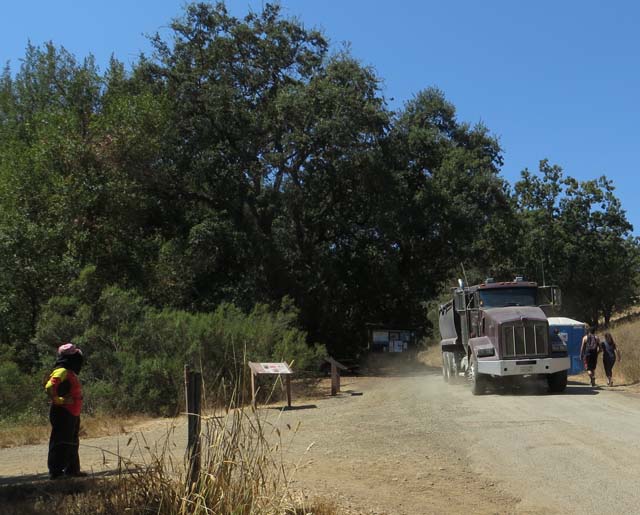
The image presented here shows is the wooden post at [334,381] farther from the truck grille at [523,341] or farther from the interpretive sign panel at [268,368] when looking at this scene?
the truck grille at [523,341]

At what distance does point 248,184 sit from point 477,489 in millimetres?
27092

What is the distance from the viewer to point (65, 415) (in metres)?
9.59

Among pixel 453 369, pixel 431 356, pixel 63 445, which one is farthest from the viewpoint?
pixel 431 356

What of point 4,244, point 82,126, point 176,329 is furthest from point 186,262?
point 176,329

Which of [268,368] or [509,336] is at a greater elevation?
[509,336]

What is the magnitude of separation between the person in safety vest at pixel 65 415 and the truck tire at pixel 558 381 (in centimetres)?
1388

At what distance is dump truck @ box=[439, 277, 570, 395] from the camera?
63.4ft

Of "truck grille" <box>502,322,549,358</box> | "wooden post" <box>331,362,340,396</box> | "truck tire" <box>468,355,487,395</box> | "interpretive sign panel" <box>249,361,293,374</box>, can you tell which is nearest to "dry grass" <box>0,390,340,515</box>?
"interpretive sign panel" <box>249,361,293,374</box>

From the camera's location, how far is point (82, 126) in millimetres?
31688

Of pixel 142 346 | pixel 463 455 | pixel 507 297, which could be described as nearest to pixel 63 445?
pixel 463 455

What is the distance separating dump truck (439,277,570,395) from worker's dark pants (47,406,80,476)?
12.4 meters

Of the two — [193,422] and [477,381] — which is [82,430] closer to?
[193,422]

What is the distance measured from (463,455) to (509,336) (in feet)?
30.5

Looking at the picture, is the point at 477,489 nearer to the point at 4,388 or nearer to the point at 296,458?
the point at 296,458
